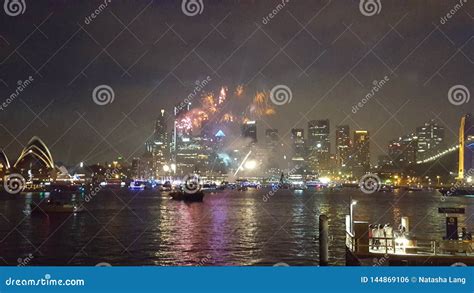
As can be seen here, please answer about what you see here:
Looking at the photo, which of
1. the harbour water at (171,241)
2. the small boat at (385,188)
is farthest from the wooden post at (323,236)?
the small boat at (385,188)

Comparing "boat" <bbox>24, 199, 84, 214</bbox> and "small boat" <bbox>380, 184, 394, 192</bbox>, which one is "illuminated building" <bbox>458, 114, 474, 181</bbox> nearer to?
"small boat" <bbox>380, 184, 394, 192</bbox>

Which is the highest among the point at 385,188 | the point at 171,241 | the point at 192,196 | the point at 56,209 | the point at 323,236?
the point at 385,188

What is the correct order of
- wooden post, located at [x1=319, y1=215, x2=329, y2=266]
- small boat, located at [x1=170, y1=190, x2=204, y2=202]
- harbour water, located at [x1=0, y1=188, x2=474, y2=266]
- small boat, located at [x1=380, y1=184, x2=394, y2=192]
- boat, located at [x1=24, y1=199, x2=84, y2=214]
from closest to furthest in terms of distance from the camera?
wooden post, located at [x1=319, y1=215, x2=329, y2=266]
harbour water, located at [x1=0, y1=188, x2=474, y2=266]
boat, located at [x1=24, y1=199, x2=84, y2=214]
small boat, located at [x1=170, y1=190, x2=204, y2=202]
small boat, located at [x1=380, y1=184, x2=394, y2=192]

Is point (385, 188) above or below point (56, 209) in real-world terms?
above

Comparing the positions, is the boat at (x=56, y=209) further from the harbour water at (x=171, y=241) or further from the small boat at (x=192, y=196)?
the small boat at (x=192, y=196)

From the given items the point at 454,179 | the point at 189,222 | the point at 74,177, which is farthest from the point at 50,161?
the point at 454,179

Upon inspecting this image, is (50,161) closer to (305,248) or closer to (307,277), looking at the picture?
(305,248)

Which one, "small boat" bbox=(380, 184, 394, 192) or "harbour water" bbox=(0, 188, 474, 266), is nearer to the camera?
"harbour water" bbox=(0, 188, 474, 266)

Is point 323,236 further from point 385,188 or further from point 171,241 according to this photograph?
point 385,188


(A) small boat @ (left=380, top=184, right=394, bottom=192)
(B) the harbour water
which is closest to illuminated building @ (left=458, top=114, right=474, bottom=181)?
(A) small boat @ (left=380, top=184, right=394, bottom=192)

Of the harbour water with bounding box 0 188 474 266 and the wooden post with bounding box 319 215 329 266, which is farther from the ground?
the wooden post with bounding box 319 215 329 266

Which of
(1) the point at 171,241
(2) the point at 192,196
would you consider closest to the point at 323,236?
(1) the point at 171,241
